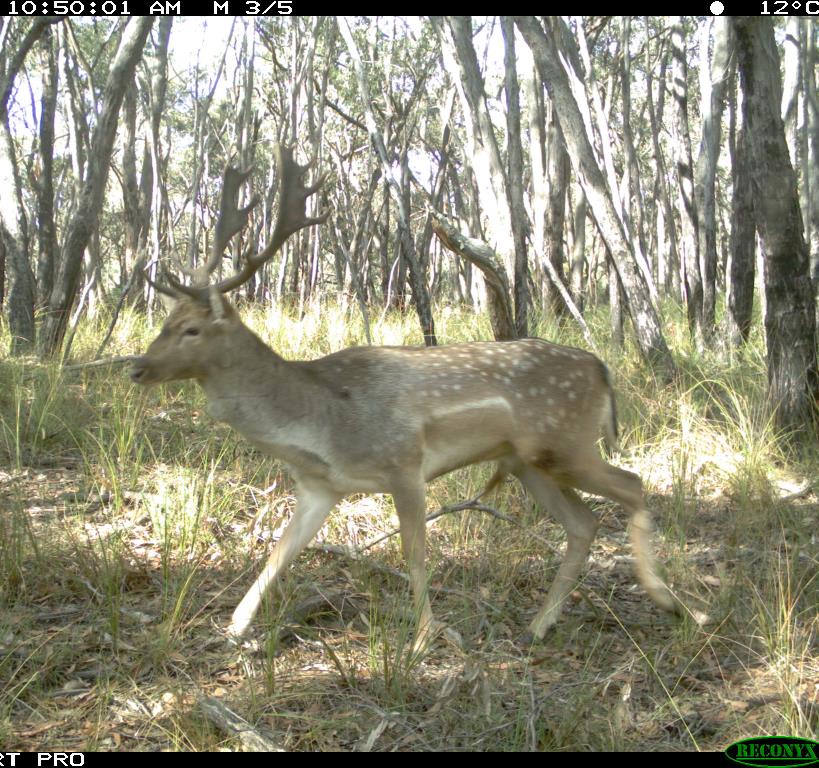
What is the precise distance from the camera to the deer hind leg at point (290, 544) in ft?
13.0

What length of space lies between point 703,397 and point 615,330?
2.55m

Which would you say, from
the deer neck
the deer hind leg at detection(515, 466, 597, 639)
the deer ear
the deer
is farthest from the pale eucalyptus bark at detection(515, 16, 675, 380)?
the deer ear

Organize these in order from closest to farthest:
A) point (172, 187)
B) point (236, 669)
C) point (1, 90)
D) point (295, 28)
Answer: point (236, 669), point (1, 90), point (295, 28), point (172, 187)

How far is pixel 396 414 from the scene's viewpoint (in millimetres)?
4152

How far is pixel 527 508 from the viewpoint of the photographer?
5.39m

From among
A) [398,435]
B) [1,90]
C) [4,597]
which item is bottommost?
[4,597]

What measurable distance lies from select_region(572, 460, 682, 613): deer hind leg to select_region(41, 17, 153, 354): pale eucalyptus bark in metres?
5.25

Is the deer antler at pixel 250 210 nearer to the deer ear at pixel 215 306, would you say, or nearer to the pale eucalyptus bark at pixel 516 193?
the deer ear at pixel 215 306

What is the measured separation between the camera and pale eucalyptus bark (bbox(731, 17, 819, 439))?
5730 millimetres

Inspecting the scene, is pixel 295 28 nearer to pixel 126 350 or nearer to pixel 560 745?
pixel 126 350

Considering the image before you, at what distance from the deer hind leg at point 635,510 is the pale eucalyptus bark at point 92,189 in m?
5.25

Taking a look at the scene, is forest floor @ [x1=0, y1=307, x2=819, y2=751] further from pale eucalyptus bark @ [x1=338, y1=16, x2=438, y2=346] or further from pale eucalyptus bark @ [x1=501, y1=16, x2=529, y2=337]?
pale eucalyptus bark @ [x1=338, y1=16, x2=438, y2=346]
